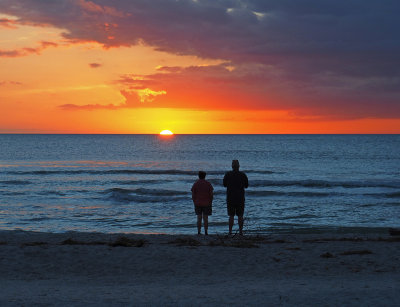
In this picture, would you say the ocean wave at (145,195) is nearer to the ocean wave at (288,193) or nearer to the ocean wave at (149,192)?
the ocean wave at (149,192)

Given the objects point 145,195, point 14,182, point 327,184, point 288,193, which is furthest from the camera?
point 327,184

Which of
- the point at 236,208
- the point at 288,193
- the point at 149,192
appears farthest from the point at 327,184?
the point at 236,208

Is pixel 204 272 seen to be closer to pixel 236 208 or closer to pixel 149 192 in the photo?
pixel 236 208

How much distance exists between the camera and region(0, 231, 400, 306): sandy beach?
6.90 meters

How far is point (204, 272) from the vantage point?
29.5ft

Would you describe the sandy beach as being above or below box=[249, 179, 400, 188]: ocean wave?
above

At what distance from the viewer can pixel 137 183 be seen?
33812 mm

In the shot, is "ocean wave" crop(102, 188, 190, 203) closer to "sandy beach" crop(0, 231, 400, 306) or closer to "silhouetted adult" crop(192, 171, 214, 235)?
"sandy beach" crop(0, 231, 400, 306)

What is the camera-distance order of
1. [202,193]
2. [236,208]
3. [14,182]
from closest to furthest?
1. [236,208]
2. [202,193]
3. [14,182]

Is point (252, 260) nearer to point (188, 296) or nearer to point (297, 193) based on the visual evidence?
point (188, 296)

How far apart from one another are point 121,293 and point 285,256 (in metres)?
4.28

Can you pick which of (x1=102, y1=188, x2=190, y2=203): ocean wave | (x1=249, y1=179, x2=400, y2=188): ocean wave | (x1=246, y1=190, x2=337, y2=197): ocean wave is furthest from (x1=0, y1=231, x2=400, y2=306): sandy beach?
(x1=249, y1=179, x2=400, y2=188): ocean wave

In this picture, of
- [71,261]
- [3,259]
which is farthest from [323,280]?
[3,259]

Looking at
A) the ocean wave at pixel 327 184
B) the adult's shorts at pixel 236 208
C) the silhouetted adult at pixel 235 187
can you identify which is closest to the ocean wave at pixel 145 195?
the ocean wave at pixel 327 184
